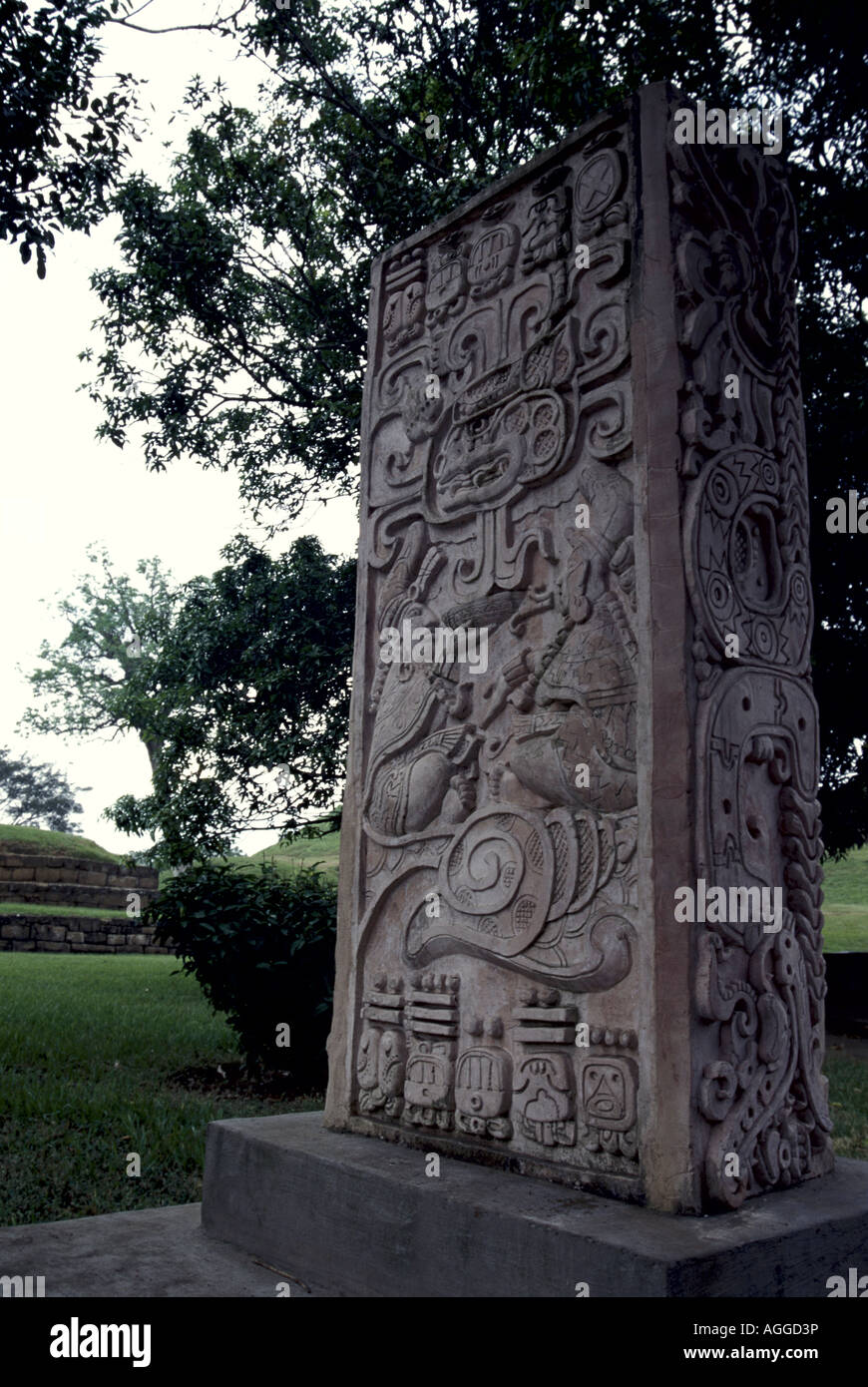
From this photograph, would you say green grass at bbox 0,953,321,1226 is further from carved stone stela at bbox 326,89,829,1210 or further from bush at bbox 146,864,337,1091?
carved stone stela at bbox 326,89,829,1210

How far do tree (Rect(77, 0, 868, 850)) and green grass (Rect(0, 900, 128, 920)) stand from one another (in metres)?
8.50

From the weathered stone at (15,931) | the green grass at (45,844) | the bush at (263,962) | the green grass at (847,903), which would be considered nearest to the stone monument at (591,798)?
the bush at (263,962)

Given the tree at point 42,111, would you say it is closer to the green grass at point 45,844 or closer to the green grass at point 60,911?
the green grass at point 60,911

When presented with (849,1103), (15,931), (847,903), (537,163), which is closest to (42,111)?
(537,163)

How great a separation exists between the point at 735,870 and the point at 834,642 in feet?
17.8

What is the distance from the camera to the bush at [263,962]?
222 inches

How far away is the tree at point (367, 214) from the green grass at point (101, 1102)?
4.10 meters

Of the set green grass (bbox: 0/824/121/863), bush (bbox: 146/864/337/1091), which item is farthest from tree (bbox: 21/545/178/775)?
bush (bbox: 146/864/337/1091)

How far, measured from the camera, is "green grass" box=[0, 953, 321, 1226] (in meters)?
3.85

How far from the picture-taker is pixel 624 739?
250 centimetres

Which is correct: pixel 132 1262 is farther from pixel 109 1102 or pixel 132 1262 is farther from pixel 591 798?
pixel 109 1102

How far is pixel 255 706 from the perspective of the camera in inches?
320

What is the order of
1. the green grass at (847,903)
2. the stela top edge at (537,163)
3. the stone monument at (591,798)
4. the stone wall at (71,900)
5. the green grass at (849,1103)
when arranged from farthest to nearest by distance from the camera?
the green grass at (847,903), the stone wall at (71,900), the green grass at (849,1103), the stela top edge at (537,163), the stone monument at (591,798)
